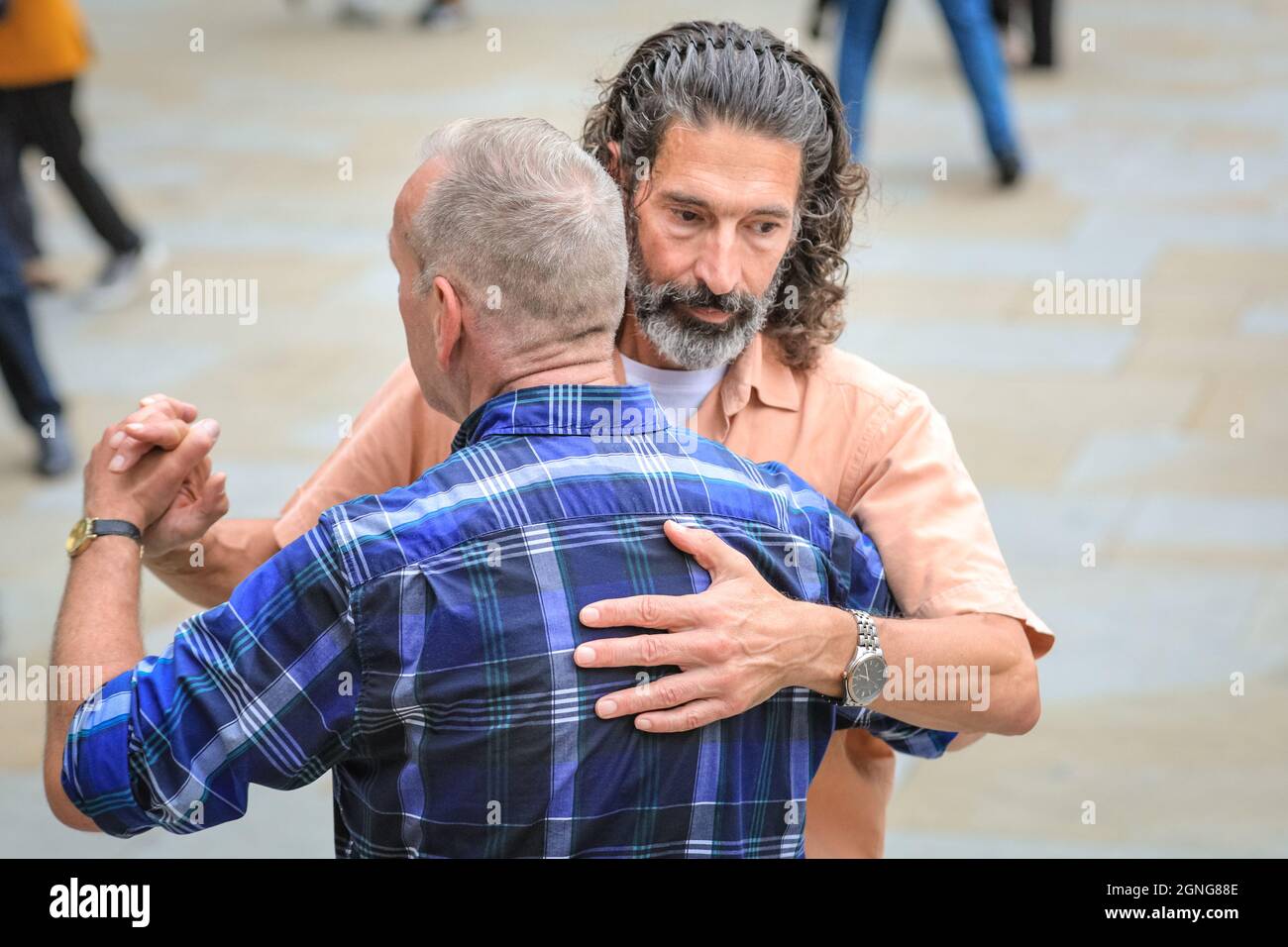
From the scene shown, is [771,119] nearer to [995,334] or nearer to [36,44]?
[995,334]

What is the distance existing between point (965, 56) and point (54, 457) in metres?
5.29

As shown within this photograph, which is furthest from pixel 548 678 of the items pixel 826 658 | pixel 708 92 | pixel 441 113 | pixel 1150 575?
pixel 441 113

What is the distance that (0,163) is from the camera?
7.62 meters

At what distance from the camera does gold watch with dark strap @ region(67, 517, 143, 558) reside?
206 cm

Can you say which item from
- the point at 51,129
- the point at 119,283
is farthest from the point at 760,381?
the point at 119,283

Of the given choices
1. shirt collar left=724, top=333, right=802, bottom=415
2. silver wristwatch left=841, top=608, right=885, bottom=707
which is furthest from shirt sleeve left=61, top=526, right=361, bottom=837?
shirt collar left=724, top=333, right=802, bottom=415

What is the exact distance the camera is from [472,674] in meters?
1.80

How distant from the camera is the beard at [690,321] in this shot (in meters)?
2.33

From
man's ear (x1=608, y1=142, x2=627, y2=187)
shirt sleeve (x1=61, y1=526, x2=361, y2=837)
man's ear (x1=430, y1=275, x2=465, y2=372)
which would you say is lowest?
shirt sleeve (x1=61, y1=526, x2=361, y2=837)

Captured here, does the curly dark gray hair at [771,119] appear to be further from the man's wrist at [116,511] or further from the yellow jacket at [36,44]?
the yellow jacket at [36,44]

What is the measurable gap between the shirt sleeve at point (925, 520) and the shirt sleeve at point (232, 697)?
2.61 ft

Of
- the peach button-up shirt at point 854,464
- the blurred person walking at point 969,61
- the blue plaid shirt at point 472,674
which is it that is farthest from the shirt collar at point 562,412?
the blurred person walking at point 969,61

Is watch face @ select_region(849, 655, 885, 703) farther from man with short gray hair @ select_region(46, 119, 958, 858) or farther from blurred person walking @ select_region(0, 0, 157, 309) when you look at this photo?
blurred person walking @ select_region(0, 0, 157, 309)

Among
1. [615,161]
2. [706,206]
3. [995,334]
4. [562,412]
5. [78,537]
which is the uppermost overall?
[995,334]
